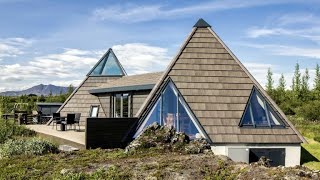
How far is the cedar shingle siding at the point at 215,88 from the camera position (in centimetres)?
1712

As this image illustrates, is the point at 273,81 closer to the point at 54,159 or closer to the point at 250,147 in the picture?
the point at 250,147

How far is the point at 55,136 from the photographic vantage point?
20.3 m

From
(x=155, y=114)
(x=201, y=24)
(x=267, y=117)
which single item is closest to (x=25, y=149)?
(x=155, y=114)

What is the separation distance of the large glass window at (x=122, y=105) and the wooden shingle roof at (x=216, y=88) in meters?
5.84

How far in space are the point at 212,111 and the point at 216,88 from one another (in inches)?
47.5

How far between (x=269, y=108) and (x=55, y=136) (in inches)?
418

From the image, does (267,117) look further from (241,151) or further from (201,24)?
(201,24)

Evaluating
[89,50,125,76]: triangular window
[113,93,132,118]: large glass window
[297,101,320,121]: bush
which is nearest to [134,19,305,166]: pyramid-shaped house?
[113,93,132,118]: large glass window

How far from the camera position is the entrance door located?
55.9ft

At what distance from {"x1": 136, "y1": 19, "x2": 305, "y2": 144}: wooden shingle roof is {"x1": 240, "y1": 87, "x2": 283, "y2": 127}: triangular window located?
218 mm

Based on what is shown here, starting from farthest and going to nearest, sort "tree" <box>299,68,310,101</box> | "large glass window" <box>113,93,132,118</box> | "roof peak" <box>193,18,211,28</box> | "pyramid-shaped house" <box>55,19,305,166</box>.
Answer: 1. "tree" <box>299,68,310,101</box>
2. "large glass window" <box>113,93,132,118</box>
3. "roof peak" <box>193,18,211,28</box>
4. "pyramid-shaped house" <box>55,19,305,166</box>

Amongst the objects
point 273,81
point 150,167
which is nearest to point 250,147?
point 150,167

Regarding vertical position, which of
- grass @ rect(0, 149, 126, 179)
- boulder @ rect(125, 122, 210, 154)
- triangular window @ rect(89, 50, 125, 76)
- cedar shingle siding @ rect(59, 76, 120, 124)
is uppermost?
triangular window @ rect(89, 50, 125, 76)

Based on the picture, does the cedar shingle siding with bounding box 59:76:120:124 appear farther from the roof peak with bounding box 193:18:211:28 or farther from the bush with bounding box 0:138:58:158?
the bush with bounding box 0:138:58:158
